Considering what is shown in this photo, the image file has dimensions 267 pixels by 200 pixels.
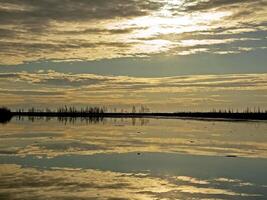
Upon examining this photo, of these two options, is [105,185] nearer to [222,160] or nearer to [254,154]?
[222,160]

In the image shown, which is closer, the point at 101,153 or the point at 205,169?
the point at 205,169

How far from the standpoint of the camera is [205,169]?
22.1 metres

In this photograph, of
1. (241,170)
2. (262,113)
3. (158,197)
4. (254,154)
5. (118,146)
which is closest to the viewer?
(158,197)

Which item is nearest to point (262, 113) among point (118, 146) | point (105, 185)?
point (118, 146)

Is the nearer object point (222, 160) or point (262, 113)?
point (222, 160)

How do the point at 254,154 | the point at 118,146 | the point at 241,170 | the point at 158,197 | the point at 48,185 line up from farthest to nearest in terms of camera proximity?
the point at 118,146 < the point at 254,154 < the point at 241,170 < the point at 48,185 < the point at 158,197

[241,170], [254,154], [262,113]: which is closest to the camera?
[241,170]

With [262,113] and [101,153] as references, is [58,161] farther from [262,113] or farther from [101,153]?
[262,113]

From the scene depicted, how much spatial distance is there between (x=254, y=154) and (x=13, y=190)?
54.5 ft

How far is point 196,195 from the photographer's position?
624 inches

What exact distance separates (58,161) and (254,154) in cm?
1186

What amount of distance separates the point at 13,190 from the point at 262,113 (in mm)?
155375

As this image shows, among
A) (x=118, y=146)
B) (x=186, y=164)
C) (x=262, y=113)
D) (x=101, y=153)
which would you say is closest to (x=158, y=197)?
(x=186, y=164)

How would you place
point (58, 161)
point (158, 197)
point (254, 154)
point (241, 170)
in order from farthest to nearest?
point (254, 154), point (58, 161), point (241, 170), point (158, 197)
